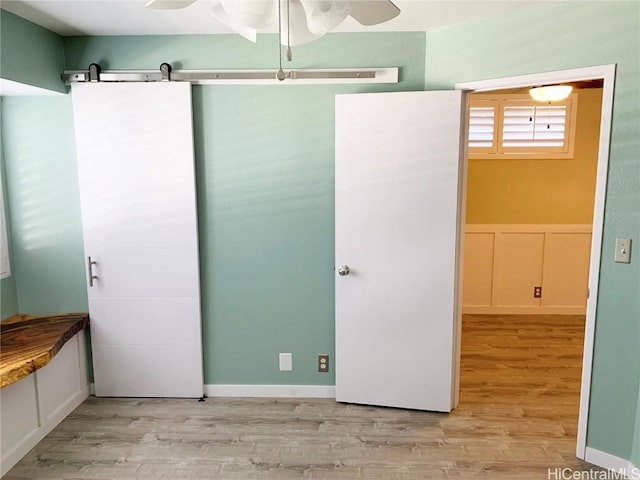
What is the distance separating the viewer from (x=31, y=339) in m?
2.60

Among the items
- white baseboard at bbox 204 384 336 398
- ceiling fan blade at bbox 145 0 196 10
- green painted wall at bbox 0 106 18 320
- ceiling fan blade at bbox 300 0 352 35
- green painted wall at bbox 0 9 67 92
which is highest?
green painted wall at bbox 0 9 67 92

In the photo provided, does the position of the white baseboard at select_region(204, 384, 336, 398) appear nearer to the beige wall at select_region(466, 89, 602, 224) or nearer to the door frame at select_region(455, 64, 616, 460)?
the door frame at select_region(455, 64, 616, 460)

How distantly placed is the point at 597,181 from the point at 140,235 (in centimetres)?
259

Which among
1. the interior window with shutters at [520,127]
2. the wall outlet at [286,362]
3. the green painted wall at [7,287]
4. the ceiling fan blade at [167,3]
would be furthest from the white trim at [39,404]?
the interior window with shutters at [520,127]

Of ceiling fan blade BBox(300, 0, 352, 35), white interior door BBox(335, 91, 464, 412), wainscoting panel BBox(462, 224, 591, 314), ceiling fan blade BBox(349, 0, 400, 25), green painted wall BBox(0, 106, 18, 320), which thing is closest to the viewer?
ceiling fan blade BBox(300, 0, 352, 35)

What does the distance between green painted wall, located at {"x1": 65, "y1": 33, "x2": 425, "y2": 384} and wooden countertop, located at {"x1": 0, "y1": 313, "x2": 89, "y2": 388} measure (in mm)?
827

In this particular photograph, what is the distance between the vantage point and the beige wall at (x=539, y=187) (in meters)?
4.51

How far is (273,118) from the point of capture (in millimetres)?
2789

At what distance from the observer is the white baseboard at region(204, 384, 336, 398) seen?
303 centimetres

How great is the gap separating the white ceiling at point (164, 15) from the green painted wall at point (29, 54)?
0.05 metres

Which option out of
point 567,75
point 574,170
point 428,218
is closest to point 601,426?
point 428,218

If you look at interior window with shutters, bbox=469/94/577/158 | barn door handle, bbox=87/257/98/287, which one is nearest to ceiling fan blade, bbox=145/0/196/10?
barn door handle, bbox=87/257/98/287

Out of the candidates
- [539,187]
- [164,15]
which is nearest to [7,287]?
[164,15]

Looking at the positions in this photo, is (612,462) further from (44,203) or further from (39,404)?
(44,203)
